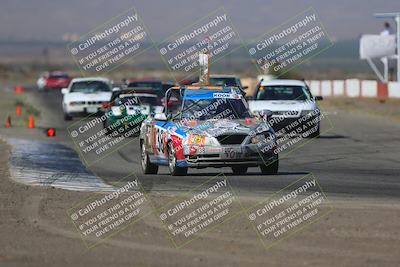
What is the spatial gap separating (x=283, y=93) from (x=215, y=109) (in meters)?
12.0

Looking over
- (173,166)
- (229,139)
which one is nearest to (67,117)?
(173,166)

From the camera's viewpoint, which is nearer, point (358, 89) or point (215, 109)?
point (215, 109)

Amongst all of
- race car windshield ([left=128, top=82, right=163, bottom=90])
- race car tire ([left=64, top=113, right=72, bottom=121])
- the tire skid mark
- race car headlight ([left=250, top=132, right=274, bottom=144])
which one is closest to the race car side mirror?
the tire skid mark

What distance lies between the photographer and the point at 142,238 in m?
11.2

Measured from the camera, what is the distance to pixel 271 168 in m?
17.7

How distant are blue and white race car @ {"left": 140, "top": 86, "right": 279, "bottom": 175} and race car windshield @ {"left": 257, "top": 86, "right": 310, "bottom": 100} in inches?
426

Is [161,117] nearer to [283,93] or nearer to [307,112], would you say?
[307,112]

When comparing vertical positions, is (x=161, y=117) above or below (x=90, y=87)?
above

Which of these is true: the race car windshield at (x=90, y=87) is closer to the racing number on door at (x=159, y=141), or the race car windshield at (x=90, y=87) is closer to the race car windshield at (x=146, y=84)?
the race car windshield at (x=146, y=84)

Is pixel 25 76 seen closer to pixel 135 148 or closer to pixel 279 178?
pixel 135 148

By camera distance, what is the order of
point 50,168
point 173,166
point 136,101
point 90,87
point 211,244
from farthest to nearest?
1. point 90,87
2. point 136,101
3. point 50,168
4. point 173,166
5. point 211,244

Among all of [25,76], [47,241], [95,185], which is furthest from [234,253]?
[25,76]

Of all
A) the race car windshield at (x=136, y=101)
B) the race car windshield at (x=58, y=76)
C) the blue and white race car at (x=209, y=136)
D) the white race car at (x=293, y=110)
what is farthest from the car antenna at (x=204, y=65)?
the race car windshield at (x=58, y=76)

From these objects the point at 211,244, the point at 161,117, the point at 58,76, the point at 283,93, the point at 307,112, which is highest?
the point at 161,117
